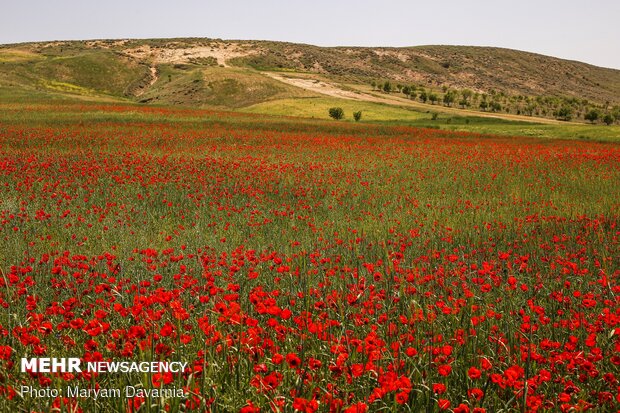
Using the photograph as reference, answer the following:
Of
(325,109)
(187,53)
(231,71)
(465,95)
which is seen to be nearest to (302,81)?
(231,71)

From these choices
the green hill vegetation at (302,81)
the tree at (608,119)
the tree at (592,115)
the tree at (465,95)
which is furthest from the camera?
the tree at (465,95)

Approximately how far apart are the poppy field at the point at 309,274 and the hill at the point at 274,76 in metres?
50.9

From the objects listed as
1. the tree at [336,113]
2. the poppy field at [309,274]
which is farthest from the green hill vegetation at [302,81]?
the poppy field at [309,274]

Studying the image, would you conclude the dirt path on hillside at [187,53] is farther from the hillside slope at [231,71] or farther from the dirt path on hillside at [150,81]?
the dirt path on hillside at [150,81]

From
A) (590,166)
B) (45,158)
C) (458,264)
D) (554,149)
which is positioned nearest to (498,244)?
(458,264)

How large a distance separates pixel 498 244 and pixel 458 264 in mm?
2133

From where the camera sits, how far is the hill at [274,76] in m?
86.2

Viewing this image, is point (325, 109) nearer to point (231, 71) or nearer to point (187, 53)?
point (231, 71)

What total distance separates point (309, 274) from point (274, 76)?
110418 millimetres

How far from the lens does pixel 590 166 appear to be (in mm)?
18188

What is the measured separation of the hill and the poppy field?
167 feet

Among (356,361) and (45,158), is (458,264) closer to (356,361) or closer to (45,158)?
(356,361)

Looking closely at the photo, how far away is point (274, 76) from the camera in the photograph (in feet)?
364

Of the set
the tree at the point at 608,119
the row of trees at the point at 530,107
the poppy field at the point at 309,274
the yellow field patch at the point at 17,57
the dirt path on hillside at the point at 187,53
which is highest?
the dirt path on hillside at the point at 187,53
